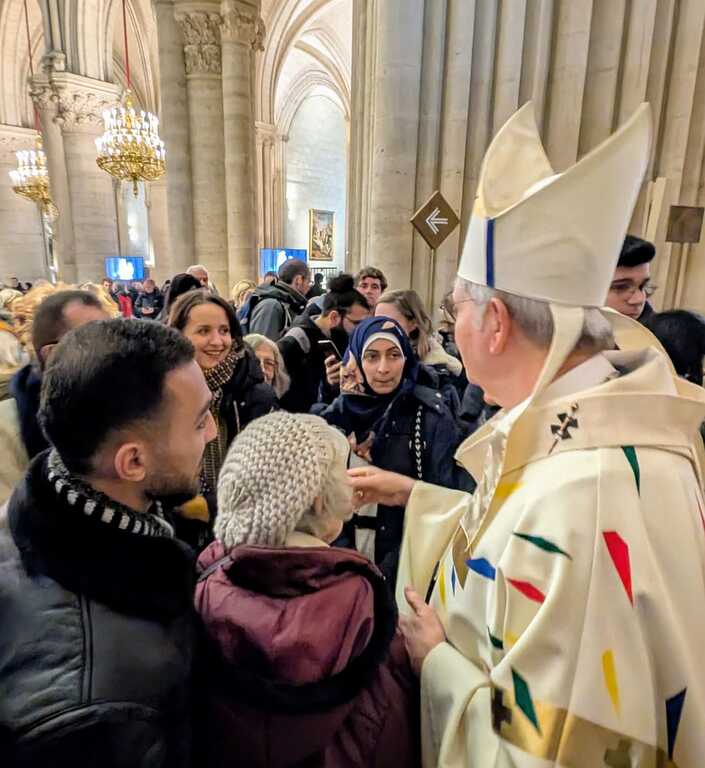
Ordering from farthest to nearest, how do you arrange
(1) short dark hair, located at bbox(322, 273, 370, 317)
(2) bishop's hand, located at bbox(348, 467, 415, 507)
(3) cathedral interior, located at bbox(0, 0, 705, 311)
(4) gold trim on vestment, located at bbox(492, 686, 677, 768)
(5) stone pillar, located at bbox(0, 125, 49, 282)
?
1. (5) stone pillar, located at bbox(0, 125, 49, 282)
2. (3) cathedral interior, located at bbox(0, 0, 705, 311)
3. (1) short dark hair, located at bbox(322, 273, 370, 317)
4. (2) bishop's hand, located at bbox(348, 467, 415, 507)
5. (4) gold trim on vestment, located at bbox(492, 686, 677, 768)

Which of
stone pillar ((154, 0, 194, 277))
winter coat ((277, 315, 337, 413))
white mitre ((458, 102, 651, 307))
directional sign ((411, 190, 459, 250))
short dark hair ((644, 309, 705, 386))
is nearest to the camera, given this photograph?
white mitre ((458, 102, 651, 307))

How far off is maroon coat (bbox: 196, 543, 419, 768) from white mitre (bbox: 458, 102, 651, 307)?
0.68m

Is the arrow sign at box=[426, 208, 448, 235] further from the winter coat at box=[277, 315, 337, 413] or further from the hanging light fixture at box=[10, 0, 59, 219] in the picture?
the hanging light fixture at box=[10, 0, 59, 219]

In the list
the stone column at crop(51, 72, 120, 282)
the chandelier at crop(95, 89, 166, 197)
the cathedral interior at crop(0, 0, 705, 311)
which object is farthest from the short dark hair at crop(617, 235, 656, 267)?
the stone column at crop(51, 72, 120, 282)

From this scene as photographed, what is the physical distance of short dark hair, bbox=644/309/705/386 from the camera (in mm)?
2090

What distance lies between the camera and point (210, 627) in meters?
0.99

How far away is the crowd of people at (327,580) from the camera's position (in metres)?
0.81

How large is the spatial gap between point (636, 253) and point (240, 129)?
24.9 ft

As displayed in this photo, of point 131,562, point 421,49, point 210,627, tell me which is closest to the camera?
point 131,562

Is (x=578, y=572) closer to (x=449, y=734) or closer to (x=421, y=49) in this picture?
(x=449, y=734)

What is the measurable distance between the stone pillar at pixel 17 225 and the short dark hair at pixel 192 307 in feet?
53.4

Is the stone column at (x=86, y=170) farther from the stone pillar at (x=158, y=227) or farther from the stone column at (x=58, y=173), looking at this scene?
the stone pillar at (x=158, y=227)

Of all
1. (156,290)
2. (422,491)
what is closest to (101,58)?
(156,290)

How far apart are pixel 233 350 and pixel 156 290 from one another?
1022 centimetres
